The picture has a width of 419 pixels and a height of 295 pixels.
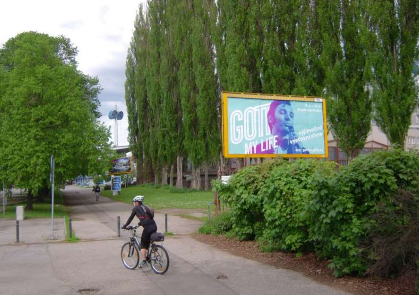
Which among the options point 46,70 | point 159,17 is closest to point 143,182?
point 159,17

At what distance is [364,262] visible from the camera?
7.47m

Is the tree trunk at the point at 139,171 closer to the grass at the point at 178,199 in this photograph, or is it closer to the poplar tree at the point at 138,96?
the poplar tree at the point at 138,96

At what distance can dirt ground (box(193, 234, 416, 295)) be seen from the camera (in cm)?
679

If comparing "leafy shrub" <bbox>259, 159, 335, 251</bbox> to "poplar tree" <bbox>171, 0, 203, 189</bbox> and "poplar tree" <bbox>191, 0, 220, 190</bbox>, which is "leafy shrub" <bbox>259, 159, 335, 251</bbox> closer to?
"poplar tree" <bbox>191, 0, 220, 190</bbox>

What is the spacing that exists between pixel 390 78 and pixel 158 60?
3170 centimetres

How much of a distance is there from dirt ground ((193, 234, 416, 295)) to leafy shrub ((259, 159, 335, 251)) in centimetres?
29

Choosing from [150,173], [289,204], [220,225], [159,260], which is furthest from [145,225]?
[150,173]

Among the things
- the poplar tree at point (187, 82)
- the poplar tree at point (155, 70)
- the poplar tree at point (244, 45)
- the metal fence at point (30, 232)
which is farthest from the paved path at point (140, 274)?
the poplar tree at point (155, 70)

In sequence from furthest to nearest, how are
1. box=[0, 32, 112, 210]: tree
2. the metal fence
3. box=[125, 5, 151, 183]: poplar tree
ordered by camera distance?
box=[125, 5, 151, 183]: poplar tree → box=[0, 32, 112, 210]: tree → the metal fence

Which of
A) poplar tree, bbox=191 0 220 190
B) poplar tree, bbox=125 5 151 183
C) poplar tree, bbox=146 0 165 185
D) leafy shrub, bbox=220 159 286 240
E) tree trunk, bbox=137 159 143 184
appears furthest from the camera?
tree trunk, bbox=137 159 143 184

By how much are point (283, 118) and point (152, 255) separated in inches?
359

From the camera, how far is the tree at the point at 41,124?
25672mm

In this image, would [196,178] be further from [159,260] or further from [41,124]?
[159,260]

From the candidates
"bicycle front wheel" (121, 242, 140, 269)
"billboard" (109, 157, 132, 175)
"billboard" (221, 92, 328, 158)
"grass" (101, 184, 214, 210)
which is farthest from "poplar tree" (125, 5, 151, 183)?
"bicycle front wheel" (121, 242, 140, 269)
